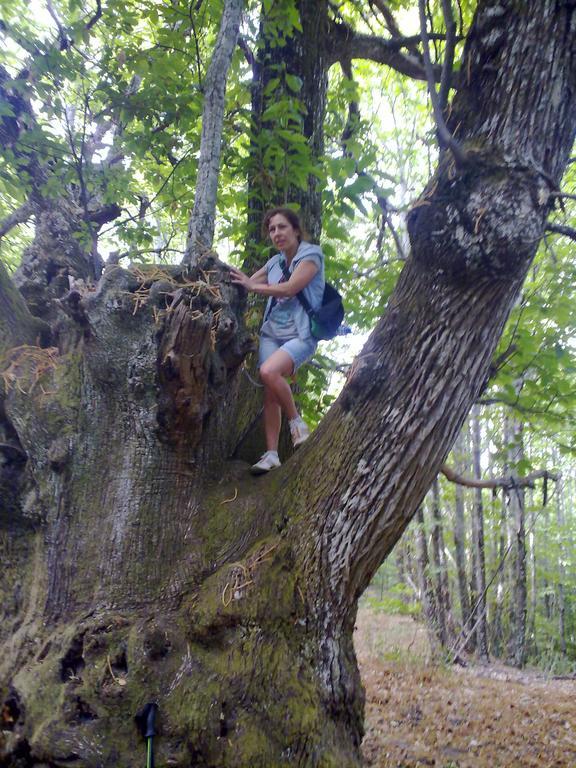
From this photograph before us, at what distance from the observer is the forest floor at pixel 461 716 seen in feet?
15.0

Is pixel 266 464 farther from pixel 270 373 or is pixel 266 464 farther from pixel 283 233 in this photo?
pixel 283 233

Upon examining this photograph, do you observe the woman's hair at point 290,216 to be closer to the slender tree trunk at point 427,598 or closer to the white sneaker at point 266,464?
the white sneaker at point 266,464

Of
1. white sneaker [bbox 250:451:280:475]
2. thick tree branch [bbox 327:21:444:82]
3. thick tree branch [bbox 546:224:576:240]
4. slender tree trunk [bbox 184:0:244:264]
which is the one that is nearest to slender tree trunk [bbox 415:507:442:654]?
white sneaker [bbox 250:451:280:475]

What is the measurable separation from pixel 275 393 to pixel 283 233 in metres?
1.06

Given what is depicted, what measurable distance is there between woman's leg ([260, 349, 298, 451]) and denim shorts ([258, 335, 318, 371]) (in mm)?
42

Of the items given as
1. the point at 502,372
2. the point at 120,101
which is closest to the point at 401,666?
the point at 502,372

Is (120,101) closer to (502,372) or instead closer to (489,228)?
(489,228)

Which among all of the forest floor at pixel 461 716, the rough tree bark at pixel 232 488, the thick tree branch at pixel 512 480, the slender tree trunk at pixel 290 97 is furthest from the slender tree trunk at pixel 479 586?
the rough tree bark at pixel 232 488

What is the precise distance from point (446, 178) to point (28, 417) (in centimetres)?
263

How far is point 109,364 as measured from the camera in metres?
2.90

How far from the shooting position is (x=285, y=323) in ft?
11.3

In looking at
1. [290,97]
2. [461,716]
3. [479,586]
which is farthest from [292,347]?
[479,586]

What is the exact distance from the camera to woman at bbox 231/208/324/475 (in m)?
Answer: 3.24

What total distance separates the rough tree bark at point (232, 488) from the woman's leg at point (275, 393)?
25 cm
